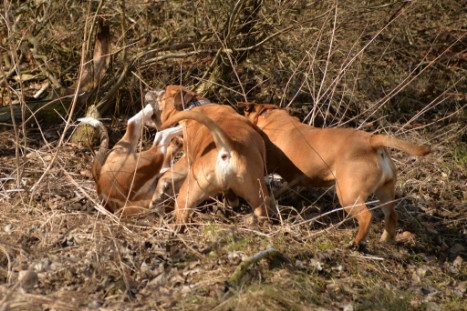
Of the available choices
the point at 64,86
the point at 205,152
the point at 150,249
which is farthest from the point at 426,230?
the point at 64,86

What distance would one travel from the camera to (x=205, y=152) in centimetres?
661

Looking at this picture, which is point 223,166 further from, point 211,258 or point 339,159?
point 339,159

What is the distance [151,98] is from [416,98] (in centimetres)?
380

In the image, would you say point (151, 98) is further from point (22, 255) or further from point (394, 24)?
point (394, 24)

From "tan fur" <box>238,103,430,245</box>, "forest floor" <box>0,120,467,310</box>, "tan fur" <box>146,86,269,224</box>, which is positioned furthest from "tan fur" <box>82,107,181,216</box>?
"tan fur" <box>238,103,430,245</box>

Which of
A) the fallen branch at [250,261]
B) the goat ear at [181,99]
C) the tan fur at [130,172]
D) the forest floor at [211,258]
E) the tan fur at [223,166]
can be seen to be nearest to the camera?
the forest floor at [211,258]

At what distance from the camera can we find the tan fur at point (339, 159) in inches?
255

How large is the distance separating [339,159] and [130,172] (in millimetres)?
1800

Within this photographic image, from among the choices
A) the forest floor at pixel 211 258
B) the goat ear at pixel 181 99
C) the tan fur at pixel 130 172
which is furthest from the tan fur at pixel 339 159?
the tan fur at pixel 130 172

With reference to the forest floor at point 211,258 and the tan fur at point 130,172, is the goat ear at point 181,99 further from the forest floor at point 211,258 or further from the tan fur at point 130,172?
the forest floor at point 211,258

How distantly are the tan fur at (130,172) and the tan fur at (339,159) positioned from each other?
0.89 metres

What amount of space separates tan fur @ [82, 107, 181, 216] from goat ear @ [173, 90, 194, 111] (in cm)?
32

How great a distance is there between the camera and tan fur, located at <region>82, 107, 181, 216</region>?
703 centimetres

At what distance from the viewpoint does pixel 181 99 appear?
771cm
